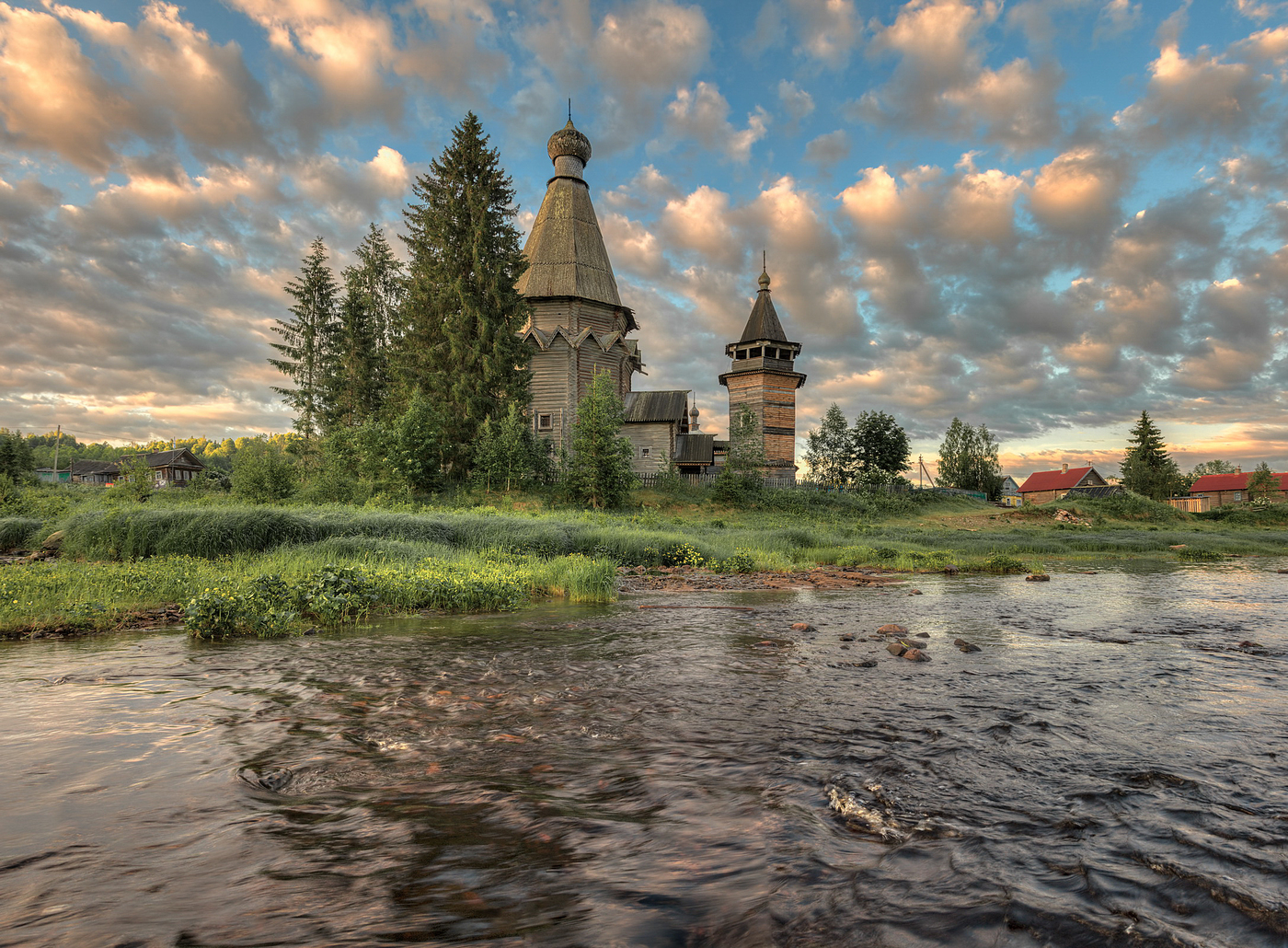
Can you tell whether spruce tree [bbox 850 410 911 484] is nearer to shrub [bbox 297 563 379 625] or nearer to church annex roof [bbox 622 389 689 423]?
church annex roof [bbox 622 389 689 423]

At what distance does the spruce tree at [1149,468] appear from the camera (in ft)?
197

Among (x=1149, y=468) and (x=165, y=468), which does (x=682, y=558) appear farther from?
(x=165, y=468)

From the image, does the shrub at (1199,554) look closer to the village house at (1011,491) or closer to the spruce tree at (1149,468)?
the spruce tree at (1149,468)

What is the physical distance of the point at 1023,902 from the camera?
242 cm

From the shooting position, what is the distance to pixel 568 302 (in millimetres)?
37219

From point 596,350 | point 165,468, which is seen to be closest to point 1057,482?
point 596,350

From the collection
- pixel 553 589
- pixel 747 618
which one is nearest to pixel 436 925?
pixel 747 618

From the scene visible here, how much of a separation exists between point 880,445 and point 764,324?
839 inches

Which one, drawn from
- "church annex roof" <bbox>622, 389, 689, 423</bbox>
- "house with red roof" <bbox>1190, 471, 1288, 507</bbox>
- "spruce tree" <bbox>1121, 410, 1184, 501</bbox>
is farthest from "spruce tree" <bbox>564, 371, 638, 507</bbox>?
"house with red roof" <bbox>1190, 471, 1288, 507</bbox>

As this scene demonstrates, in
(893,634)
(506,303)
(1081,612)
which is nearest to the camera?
(893,634)

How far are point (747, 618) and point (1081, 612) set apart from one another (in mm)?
5954

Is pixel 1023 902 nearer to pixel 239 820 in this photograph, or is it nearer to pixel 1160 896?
pixel 1160 896

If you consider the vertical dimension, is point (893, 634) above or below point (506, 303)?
below

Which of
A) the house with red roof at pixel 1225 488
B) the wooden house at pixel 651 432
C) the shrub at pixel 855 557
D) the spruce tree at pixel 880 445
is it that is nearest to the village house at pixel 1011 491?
the house with red roof at pixel 1225 488
